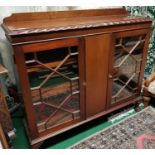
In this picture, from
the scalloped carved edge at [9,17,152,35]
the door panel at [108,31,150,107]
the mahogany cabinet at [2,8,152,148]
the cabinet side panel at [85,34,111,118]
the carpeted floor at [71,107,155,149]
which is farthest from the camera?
the carpeted floor at [71,107,155,149]

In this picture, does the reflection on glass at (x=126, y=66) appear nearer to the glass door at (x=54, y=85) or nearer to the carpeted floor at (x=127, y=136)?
the carpeted floor at (x=127, y=136)

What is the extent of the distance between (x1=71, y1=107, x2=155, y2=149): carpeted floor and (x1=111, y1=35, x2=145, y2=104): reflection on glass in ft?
0.89

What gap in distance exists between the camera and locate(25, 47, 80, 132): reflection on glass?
1.14 meters

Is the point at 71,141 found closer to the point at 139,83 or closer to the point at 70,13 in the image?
the point at 139,83

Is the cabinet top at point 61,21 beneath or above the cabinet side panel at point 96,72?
above

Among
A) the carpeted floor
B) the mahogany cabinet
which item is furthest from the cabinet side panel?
the carpeted floor

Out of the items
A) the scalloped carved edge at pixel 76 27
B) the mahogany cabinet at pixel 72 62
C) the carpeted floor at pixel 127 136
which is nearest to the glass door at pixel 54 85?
the mahogany cabinet at pixel 72 62

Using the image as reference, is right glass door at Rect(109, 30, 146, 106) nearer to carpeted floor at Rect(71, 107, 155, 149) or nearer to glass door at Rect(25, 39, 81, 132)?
carpeted floor at Rect(71, 107, 155, 149)

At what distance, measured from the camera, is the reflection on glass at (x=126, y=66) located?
4.70 ft

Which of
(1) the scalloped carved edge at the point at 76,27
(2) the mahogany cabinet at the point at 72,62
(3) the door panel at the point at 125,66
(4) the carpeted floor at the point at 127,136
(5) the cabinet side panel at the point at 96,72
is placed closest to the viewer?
(1) the scalloped carved edge at the point at 76,27

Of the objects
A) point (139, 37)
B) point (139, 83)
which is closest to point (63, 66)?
point (139, 37)

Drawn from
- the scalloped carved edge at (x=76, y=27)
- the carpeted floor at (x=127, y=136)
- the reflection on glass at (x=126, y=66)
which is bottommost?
the carpeted floor at (x=127, y=136)

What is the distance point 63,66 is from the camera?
1.22 m
